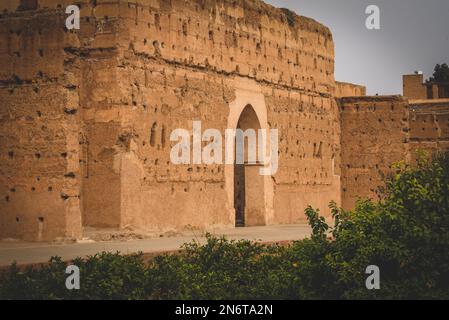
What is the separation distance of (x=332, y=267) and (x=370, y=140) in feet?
64.8

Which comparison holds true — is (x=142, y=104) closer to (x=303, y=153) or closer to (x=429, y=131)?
(x=303, y=153)

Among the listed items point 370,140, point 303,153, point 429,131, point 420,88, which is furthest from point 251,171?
point 420,88

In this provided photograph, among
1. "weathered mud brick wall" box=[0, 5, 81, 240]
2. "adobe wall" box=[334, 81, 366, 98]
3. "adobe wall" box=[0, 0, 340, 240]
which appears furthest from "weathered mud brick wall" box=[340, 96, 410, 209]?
"weathered mud brick wall" box=[0, 5, 81, 240]

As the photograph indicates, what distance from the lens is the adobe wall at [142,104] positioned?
2392 cm

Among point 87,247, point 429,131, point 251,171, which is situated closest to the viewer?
point 87,247

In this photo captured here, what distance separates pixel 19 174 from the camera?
24125 millimetres

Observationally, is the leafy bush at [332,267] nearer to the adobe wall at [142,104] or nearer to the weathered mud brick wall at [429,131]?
the adobe wall at [142,104]

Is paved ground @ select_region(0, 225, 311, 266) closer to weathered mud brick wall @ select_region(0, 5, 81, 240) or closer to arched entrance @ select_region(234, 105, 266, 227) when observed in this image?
weathered mud brick wall @ select_region(0, 5, 81, 240)

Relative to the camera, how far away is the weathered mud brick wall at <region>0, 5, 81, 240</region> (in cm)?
2375

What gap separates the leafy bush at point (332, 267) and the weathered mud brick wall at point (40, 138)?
4330 millimetres

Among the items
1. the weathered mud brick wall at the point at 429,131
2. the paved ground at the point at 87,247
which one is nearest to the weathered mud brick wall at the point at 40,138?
the paved ground at the point at 87,247

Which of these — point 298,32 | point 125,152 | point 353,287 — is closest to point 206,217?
point 125,152

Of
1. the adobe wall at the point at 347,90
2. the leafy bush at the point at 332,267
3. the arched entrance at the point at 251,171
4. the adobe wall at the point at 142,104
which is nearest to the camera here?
the leafy bush at the point at 332,267

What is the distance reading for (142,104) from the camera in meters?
26.5
